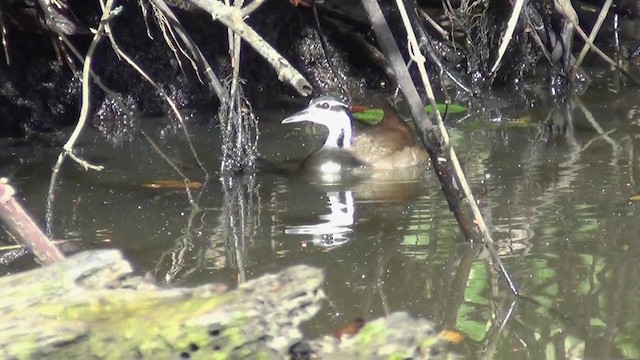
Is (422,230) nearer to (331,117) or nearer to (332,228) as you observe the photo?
(332,228)

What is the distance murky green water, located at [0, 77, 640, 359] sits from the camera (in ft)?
13.6

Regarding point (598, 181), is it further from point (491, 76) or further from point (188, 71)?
point (188, 71)

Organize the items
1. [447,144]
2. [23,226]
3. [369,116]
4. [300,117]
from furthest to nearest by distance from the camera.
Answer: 1. [369,116]
2. [300,117]
3. [447,144]
4. [23,226]

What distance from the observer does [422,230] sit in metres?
5.37

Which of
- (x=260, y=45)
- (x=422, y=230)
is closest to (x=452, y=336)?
(x=260, y=45)

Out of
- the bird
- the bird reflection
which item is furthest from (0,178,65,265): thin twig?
the bird

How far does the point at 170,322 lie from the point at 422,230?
313 cm

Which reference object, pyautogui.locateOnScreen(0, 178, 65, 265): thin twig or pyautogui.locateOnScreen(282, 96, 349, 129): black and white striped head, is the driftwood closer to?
pyautogui.locateOnScreen(0, 178, 65, 265): thin twig

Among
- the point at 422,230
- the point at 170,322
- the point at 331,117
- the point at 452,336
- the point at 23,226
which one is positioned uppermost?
the point at 331,117

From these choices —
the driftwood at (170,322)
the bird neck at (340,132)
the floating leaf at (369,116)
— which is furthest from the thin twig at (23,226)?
the floating leaf at (369,116)

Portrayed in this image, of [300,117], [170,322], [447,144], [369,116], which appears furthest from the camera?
[369,116]

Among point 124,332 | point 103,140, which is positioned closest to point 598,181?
point 103,140

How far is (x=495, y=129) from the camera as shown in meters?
8.02

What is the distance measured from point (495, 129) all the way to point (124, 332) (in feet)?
19.6
